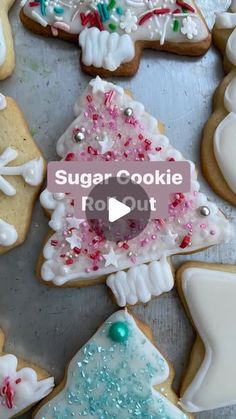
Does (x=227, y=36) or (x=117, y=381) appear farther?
(x=227, y=36)

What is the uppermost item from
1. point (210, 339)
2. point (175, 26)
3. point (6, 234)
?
point (175, 26)

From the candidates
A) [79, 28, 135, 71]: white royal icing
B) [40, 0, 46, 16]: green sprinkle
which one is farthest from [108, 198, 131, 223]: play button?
[40, 0, 46, 16]: green sprinkle

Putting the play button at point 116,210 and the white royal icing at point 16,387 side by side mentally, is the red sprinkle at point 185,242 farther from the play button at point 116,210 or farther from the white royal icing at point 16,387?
the white royal icing at point 16,387

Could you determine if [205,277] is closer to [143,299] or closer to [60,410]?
[143,299]

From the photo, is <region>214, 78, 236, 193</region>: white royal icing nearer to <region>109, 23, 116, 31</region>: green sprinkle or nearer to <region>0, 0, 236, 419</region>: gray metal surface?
<region>0, 0, 236, 419</region>: gray metal surface

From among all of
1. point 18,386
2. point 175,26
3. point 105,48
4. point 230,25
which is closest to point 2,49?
point 105,48

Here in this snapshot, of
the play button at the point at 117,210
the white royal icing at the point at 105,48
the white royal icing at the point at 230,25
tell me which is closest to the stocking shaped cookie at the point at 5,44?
the white royal icing at the point at 105,48

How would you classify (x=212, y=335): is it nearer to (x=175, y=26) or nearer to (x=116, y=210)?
(x=116, y=210)
